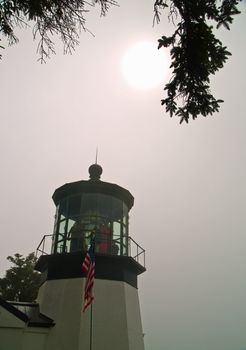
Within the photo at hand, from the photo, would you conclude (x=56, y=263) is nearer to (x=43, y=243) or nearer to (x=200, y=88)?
(x=43, y=243)

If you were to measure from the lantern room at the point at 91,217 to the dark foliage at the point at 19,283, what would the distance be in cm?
1205

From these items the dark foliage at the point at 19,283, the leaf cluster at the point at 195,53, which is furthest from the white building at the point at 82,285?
the dark foliage at the point at 19,283

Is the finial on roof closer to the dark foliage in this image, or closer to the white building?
the white building

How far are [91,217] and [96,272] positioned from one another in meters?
2.24

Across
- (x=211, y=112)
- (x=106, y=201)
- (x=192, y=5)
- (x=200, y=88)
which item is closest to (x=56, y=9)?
(x=192, y=5)

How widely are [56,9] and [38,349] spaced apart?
11.0 meters

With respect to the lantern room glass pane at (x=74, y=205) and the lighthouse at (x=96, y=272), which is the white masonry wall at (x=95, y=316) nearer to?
the lighthouse at (x=96, y=272)

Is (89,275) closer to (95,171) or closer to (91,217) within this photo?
(91,217)

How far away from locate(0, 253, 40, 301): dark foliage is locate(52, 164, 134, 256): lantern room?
12050 millimetres

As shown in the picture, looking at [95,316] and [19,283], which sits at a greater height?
[19,283]

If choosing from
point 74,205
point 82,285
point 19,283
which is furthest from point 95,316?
point 19,283

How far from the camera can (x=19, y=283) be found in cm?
2444

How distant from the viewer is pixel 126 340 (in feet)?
38.6

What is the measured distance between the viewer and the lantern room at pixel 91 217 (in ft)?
44.0
